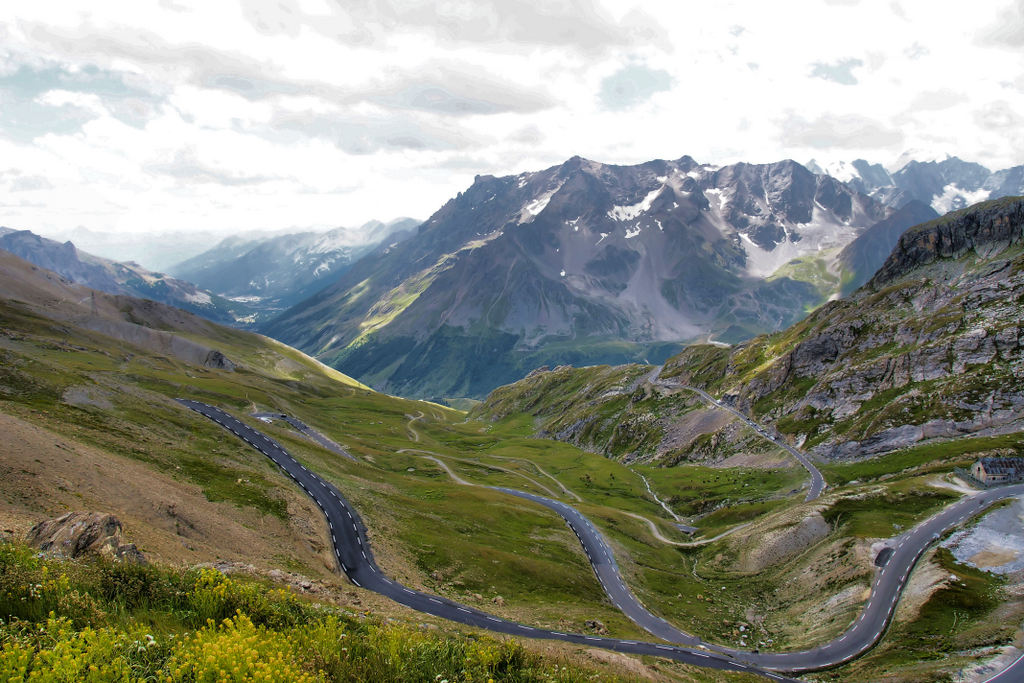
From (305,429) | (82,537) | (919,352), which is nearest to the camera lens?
(82,537)

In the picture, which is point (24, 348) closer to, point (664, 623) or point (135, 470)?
point (135, 470)

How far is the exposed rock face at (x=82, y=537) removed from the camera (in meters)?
24.8

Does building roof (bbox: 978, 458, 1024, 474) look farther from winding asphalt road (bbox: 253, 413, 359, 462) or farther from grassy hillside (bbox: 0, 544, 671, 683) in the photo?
winding asphalt road (bbox: 253, 413, 359, 462)

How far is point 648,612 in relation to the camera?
223 ft

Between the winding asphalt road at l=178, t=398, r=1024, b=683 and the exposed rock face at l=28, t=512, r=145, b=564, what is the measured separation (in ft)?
94.5

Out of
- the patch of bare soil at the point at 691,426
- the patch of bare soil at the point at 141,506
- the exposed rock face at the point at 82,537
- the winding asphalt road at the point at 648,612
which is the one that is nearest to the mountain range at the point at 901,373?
the patch of bare soil at the point at 691,426

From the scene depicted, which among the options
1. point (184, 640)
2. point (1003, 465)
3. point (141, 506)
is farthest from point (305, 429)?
point (1003, 465)

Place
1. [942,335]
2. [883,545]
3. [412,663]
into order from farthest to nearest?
[942,335]
[883,545]
[412,663]

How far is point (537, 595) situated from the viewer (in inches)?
2452

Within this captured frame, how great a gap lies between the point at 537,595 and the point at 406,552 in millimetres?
16302

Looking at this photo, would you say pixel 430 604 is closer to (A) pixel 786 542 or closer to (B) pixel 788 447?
(A) pixel 786 542

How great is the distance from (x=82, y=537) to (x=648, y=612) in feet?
205

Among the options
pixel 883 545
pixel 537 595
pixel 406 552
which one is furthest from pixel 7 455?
pixel 883 545

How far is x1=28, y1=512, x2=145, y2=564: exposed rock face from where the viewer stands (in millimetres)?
24750
